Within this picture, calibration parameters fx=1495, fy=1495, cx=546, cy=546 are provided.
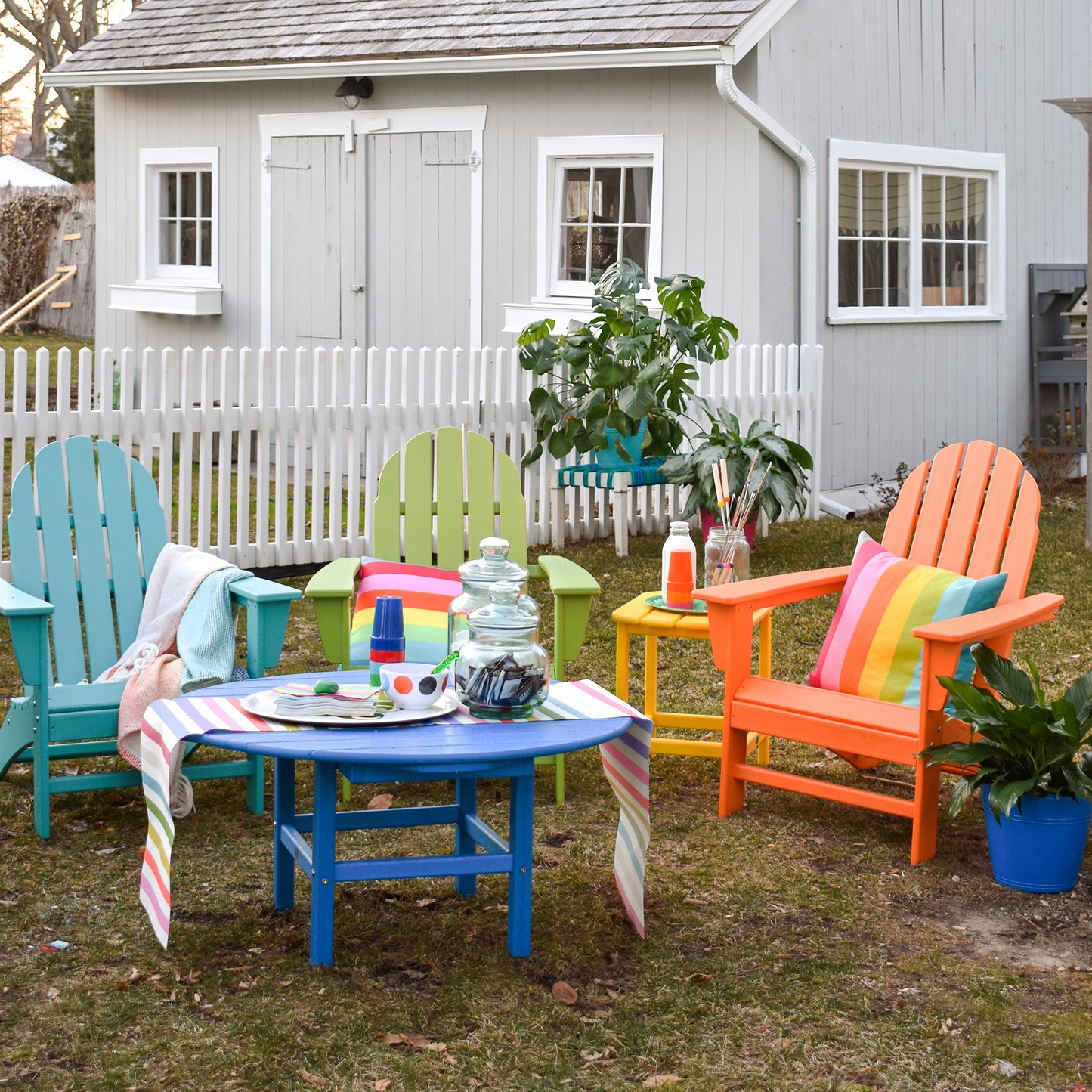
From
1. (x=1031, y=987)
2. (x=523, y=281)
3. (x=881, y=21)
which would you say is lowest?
(x=1031, y=987)

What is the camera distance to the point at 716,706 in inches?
217

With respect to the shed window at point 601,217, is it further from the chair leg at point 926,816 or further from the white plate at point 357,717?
the white plate at point 357,717

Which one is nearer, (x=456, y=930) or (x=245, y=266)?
(x=456, y=930)

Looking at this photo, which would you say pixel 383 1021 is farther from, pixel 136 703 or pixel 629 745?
pixel 136 703

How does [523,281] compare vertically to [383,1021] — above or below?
above

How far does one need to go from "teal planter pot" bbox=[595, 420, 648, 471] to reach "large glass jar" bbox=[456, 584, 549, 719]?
5014 mm

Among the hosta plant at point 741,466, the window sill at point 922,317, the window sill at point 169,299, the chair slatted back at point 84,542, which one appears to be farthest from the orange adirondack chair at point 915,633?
the window sill at point 169,299

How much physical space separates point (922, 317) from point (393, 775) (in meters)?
8.44

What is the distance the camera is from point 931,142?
1072 cm

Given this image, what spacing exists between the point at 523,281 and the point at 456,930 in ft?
23.6

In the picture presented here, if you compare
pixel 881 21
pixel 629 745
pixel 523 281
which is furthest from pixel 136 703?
pixel 881 21

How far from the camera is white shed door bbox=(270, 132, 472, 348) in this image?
415 inches

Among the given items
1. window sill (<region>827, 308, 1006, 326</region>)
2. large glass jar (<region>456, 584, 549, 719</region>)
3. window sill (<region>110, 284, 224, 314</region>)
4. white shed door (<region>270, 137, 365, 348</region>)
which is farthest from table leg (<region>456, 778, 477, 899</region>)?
window sill (<region>110, 284, 224, 314</region>)

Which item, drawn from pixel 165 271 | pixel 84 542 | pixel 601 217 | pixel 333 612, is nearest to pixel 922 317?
pixel 601 217
